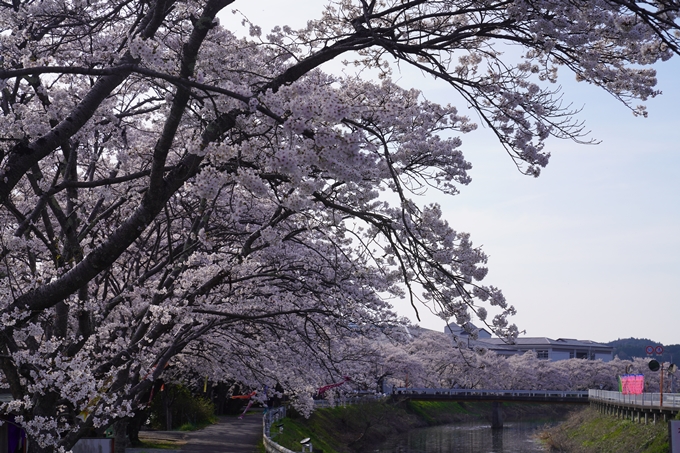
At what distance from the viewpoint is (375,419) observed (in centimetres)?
4631

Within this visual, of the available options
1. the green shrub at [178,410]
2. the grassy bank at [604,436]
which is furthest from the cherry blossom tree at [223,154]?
the grassy bank at [604,436]

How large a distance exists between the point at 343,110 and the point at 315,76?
660cm

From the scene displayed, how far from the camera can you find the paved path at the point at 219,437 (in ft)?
78.5

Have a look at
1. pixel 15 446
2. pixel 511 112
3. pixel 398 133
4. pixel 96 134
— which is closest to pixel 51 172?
pixel 96 134

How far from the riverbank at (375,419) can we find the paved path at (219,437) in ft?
4.34

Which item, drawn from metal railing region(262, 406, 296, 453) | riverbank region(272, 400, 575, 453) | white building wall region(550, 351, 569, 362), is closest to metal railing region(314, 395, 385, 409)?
riverbank region(272, 400, 575, 453)

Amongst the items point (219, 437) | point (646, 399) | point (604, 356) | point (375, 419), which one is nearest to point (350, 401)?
point (375, 419)

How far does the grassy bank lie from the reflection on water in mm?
1526

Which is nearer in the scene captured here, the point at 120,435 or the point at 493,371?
the point at 120,435

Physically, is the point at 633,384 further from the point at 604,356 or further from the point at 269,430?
the point at 604,356

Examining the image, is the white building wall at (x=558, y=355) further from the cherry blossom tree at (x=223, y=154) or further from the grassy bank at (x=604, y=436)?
the cherry blossom tree at (x=223, y=154)

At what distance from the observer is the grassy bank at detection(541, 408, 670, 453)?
96.8 ft

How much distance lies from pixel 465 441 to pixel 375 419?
268 inches

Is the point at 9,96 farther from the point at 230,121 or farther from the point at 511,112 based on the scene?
the point at 511,112
